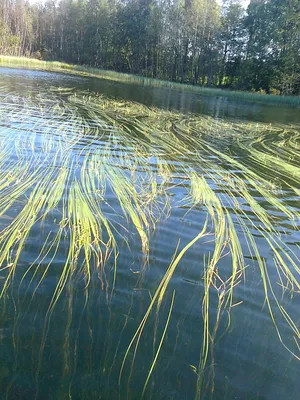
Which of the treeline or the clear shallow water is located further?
the treeline

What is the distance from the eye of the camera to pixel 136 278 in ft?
8.75

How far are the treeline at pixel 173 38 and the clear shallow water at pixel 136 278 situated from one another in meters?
33.8

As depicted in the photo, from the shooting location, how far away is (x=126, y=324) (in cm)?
218

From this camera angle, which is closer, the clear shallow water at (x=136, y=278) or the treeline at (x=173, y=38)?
the clear shallow water at (x=136, y=278)

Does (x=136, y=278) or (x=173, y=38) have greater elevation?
(x=173, y=38)

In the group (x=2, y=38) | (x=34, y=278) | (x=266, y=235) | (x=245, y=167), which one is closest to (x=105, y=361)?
(x=34, y=278)

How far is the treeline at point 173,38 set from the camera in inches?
1395

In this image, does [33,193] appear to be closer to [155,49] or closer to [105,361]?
[105,361]

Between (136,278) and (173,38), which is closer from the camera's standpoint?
(136,278)

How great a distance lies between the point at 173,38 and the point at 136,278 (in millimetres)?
46235

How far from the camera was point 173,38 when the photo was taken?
42.7 metres

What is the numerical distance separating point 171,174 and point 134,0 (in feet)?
172

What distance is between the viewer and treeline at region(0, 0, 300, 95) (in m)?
35.4

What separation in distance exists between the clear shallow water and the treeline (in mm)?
33821
